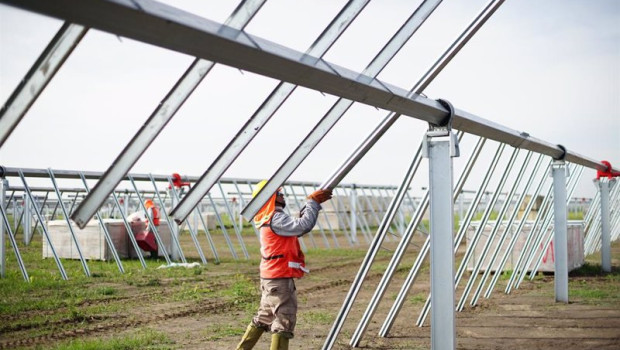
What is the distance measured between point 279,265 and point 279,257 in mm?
61

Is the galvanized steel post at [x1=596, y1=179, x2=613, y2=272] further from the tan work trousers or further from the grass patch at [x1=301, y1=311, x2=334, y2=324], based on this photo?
the tan work trousers

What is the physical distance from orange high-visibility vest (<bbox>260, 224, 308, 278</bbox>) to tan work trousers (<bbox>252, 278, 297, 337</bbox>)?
0.22 ft

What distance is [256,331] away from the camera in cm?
531

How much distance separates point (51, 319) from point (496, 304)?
17.6 feet

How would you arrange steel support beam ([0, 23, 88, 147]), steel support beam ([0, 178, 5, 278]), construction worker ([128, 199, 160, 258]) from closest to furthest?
steel support beam ([0, 23, 88, 147]) → steel support beam ([0, 178, 5, 278]) → construction worker ([128, 199, 160, 258])

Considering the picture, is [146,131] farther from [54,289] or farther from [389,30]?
[54,289]

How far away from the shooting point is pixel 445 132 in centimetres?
479

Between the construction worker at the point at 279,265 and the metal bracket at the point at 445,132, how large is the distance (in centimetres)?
83

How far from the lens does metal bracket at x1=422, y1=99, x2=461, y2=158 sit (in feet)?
15.6

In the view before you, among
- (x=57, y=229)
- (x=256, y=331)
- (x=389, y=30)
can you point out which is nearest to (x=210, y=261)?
(x=57, y=229)

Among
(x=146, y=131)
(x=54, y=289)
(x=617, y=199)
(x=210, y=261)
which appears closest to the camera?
(x=146, y=131)

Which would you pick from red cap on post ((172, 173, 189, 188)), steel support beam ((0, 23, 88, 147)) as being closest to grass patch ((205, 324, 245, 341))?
steel support beam ((0, 23, 88, 147))

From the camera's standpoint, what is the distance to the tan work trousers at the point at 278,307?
5164 millimetres

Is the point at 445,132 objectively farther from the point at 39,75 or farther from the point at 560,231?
the point at 560,231
